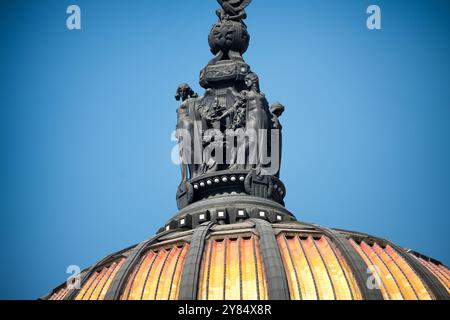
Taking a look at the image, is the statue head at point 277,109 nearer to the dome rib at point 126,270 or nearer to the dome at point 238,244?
the dome at point 238,244

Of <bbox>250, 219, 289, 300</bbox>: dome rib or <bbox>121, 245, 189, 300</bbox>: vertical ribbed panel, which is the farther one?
<bbox>121, 245, 189, 300</bbox>: vertical ribbed panel

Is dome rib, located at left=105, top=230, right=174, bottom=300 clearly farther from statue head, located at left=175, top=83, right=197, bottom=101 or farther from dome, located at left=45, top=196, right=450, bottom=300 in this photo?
statue head, located at left=175, top=83, right=197, bottom=101

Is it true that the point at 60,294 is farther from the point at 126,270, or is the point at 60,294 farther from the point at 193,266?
the point at 193,266

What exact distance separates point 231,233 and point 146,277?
4997 mm

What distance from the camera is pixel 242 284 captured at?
39906 millimetres

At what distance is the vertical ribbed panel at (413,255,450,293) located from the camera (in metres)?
42.9

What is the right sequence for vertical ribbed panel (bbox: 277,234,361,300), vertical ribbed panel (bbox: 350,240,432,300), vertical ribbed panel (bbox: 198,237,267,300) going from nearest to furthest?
vertical ribbed panel (bbox: 198,237,267,300)
vertical ribbed panel (bbox: 277,234,361,300)
vertical ribbed panel (bbox: 350,240,432,300)

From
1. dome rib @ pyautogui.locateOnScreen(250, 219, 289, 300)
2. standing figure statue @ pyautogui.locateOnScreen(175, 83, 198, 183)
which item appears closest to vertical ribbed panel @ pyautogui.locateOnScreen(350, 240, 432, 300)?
dome rib @ pyautogui.locateOnScreen(250, 219, 289, 300)

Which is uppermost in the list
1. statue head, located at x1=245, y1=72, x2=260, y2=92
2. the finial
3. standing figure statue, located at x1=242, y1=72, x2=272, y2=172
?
the finial

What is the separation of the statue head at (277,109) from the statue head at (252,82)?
4.95ft

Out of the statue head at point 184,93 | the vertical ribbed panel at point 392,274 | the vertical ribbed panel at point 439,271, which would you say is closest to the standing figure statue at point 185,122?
the statue head at point 184,93

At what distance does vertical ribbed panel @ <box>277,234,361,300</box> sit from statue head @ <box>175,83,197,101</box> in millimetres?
14880

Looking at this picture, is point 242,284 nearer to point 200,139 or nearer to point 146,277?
point 146,277
